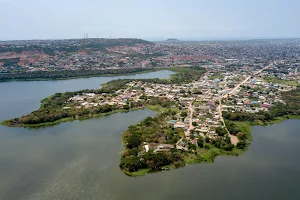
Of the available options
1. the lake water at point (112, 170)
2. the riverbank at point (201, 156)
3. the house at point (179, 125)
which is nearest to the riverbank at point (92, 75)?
the lake water at point (112, 170)

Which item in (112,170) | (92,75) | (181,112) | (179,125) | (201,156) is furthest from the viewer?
(92,75)

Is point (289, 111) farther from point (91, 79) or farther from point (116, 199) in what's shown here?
point (91, 79)

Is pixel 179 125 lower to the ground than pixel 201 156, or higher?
higher

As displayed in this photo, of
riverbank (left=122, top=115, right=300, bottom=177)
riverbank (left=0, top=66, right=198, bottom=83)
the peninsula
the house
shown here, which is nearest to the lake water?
riverbank (left=122, top=115, right=300, bottom=177)

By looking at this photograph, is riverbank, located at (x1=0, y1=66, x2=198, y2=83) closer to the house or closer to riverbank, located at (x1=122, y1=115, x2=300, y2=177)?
the house

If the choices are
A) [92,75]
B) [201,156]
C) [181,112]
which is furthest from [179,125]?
[92,75]

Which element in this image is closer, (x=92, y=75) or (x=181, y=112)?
(x=181, y=112)

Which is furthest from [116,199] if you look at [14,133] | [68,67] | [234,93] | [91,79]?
[68,67]

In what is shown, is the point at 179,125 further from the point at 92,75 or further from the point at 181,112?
the point at 92,75
